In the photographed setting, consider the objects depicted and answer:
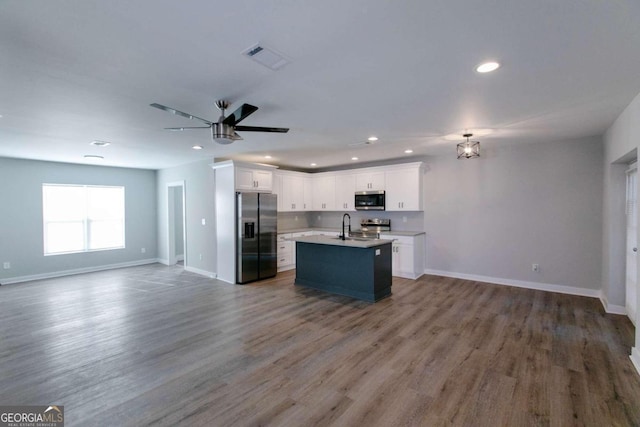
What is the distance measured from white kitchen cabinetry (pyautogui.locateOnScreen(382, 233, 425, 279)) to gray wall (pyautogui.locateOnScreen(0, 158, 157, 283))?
6.63m

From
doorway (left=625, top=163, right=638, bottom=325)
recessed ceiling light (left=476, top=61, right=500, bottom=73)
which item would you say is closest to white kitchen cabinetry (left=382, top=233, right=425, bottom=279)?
doorway (left=625, top=163, right=638, bottom=325)

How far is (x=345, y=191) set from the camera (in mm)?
7191

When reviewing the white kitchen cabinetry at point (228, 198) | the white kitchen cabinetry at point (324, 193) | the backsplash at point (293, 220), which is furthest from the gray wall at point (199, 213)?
the white kitchen cabinetry at point (324, 193)

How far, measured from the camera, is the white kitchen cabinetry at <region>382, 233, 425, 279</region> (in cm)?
586

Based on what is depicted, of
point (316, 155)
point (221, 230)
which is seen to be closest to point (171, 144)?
point (221, 230)

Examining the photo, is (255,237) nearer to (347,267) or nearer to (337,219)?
(347,267)

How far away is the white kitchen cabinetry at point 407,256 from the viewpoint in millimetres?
5855

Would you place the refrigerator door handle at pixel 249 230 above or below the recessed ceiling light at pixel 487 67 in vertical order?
below

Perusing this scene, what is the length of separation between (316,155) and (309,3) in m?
4.52

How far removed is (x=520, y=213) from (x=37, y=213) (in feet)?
31.8

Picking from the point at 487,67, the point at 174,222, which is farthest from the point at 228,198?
the point at 487,67

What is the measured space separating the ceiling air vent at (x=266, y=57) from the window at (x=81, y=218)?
706 cm

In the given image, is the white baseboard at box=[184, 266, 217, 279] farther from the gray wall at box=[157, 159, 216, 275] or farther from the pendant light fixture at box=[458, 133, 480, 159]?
the pendant light fixture at box=[458, 133, 480, 159]

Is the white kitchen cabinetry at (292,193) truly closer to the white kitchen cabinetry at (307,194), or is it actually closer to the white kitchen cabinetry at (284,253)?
the white kitchen cabinetry at (307,194)
